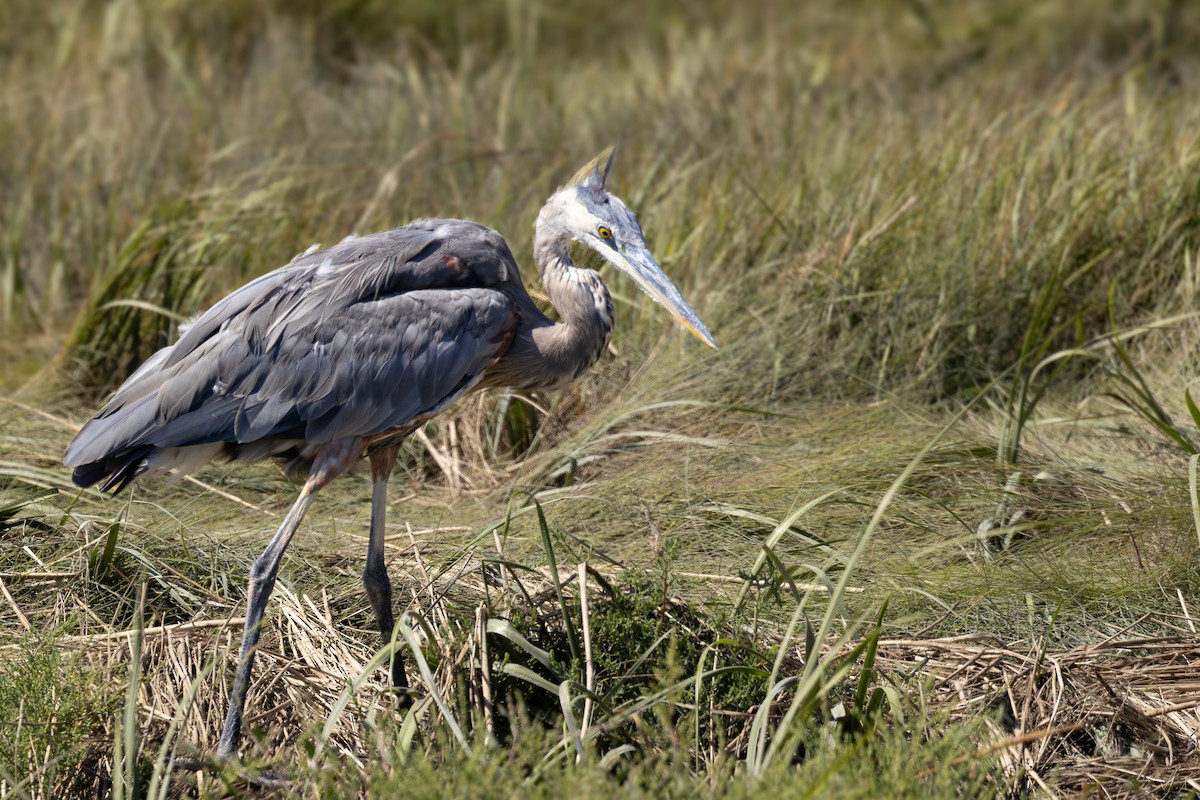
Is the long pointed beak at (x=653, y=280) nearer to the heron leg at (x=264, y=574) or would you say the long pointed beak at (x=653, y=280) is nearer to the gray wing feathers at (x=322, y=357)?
the gray wing feathers at (x=322, y=357)

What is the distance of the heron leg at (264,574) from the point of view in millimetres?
3639

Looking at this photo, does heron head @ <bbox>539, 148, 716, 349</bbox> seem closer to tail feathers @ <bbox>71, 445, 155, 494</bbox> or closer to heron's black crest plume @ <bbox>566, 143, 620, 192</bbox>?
heron's black crest plume @ <bbox>566, 143, 620, 192</bbox>

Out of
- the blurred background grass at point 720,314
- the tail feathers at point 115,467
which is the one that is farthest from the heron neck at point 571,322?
the tail feathers at point 115,467

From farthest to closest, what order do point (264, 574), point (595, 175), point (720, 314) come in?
1. point (720, 314)
2. point (595, 175)
3. point (264, 574)

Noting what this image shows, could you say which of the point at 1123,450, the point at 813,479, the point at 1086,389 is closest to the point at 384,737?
the point at 813,479

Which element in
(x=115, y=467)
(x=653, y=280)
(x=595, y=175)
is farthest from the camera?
(x=595, y=175)

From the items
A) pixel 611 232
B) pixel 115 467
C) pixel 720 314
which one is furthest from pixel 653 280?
pixel 115 467

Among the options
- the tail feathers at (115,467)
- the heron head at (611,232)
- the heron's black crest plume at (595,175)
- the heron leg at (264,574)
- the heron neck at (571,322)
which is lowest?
the heron leg at (264,574)

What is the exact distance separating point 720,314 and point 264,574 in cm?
227

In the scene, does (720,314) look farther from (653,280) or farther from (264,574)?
(264,574)

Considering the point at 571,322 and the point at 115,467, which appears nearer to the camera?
the point at 115,467

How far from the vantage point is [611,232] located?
4305mm

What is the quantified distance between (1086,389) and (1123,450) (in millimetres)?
585

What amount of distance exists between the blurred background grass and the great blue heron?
0.38 meters
